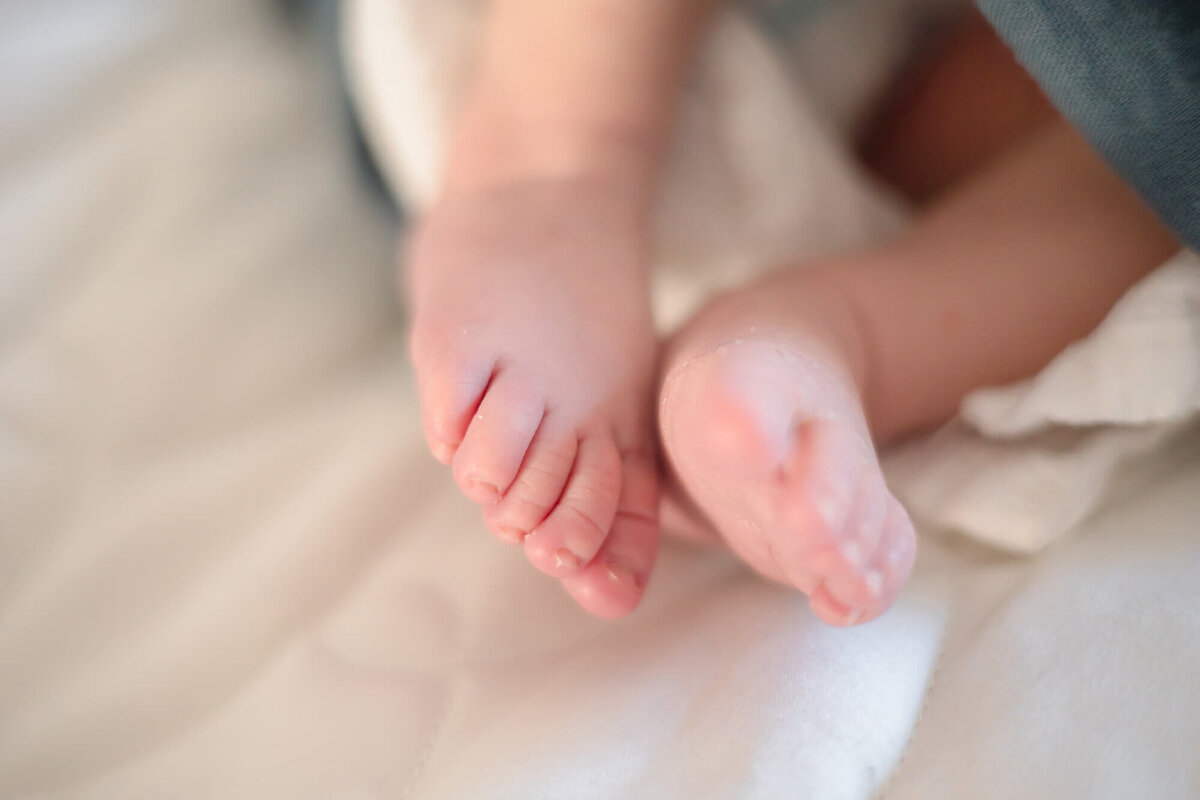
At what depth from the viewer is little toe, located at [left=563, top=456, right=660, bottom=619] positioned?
368mm

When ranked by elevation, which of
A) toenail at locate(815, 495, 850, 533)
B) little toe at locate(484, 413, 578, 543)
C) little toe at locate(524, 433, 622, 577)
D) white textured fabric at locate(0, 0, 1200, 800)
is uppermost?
toenail at locate(815, 495, 850, 533)

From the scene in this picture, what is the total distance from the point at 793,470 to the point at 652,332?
0.51ft

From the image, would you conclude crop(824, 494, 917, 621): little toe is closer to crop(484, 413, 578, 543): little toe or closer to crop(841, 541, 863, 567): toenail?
crop(841, 541, 863, 567): toenail

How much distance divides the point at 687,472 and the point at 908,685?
0.13m

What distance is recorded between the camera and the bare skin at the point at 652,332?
1.06 ft

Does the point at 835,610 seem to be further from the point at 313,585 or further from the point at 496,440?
the point at 313,585

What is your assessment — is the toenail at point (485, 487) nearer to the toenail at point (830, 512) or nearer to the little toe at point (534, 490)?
the little toe at point (534, 490)

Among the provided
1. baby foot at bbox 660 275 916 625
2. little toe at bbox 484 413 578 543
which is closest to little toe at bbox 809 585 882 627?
baby foot at bbox 660 275 916 625

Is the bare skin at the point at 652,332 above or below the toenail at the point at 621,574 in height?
above

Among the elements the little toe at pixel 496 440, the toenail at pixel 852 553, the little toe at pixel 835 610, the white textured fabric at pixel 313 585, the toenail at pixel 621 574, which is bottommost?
the white textured fabric at pixel 313 585

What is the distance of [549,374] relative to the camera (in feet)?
1.32

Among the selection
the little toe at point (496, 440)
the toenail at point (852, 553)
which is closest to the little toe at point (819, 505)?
the toenail at point (852, 553)

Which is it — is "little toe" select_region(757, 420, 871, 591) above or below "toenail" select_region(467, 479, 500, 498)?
above

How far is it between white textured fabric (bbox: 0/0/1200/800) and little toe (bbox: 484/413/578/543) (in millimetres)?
87
